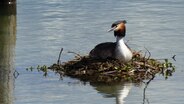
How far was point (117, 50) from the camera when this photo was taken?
16875 millimetres

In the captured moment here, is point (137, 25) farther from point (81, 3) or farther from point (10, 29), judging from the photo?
point (81, 3)

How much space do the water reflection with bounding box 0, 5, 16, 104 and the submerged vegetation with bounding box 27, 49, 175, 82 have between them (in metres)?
0.68

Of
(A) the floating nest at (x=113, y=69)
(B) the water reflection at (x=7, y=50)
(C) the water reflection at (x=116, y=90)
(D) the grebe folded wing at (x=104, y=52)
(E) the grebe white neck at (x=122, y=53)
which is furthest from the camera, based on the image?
(D) the grebe folded wing at (x=104, y=52)

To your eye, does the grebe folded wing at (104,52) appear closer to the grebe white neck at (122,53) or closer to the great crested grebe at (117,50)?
the great crested grebe at (117,50)

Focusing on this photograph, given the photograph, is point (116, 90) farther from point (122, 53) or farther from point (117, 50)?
point (117, 50)

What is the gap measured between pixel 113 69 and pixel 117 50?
0.46 metres

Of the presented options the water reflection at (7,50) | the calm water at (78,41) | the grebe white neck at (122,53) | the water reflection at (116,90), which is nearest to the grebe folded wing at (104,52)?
the grebe white neck at (122,53)

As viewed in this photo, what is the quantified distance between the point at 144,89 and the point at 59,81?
186 cm

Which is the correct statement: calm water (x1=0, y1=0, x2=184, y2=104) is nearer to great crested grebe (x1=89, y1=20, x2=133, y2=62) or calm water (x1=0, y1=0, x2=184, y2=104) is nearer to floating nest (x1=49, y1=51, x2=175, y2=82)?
floating nest (x1=49, y1=51, x2=175, y2=82)

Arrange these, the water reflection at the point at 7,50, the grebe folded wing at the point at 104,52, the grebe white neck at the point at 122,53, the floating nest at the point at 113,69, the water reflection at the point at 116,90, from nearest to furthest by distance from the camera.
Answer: the water reflection at the point at 116,90 < the water reflection at the point at 7,50 < the floating nest at the point at 113,69 < the grebe white neck at the point at 122,53 < the grebe folded wing at the point at 104,52

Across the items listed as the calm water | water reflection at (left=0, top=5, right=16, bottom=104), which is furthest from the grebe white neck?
water reflection at (left=0, top=5, right=16, bottom=104)

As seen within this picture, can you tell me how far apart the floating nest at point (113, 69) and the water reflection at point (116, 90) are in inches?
13.5

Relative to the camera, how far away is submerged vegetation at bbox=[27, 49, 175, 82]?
16.4 meters

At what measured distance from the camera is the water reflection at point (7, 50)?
15.7 metres
